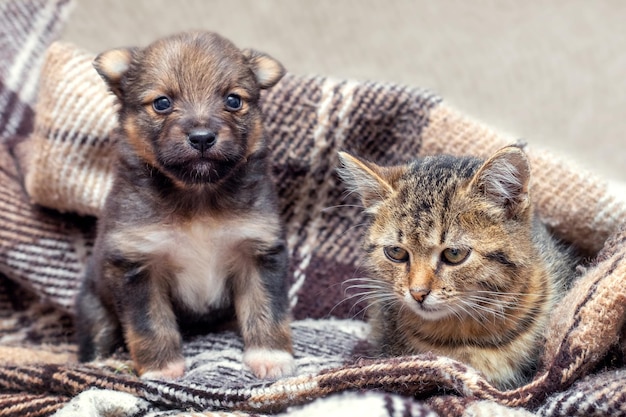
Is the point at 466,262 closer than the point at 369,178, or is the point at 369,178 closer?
the point at 466,262

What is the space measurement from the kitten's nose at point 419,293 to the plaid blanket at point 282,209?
0.16 m

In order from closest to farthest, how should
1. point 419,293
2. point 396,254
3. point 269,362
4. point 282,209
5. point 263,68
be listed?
point 419,293 → point 396,254 → point 269,362 → point 263,68 → point 282,209

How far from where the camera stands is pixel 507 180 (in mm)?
1459

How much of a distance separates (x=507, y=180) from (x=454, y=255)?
0.19m

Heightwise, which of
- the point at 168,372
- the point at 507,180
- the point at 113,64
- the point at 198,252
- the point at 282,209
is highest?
the point at 507,180

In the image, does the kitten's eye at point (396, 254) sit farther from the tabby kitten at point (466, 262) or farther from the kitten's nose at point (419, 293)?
the kitten's nose at point (419, 293)

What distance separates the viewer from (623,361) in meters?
1.43

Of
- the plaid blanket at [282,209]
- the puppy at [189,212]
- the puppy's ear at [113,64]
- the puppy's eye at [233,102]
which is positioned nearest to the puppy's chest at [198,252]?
the puppy at [189,212]

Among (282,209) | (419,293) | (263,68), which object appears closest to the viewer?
(419,293)

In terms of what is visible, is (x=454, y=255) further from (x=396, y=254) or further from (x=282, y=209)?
(x=282, y=209)

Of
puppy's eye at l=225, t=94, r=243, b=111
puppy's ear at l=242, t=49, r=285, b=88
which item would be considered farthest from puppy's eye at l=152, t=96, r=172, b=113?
puppy's ear at l=242, t=49, r=285, b=88

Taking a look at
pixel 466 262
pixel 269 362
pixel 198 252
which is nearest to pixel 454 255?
pixel 466 262

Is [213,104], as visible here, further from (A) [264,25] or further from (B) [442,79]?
(B) [442,79]

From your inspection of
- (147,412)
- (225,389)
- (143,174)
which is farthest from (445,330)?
(143,174)
